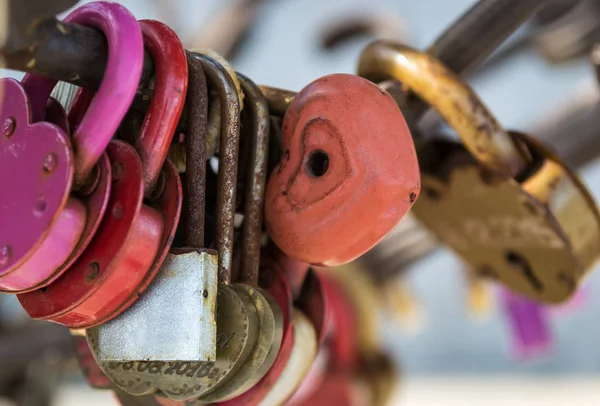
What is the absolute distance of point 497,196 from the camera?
0.39m

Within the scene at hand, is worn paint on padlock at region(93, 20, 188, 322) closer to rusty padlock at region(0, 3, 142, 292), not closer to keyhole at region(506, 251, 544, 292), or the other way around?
rusty padlock at region(0, 3, 142, 292)

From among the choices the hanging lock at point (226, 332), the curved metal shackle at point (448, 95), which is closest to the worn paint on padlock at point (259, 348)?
the hanging lock at point (226, 332)

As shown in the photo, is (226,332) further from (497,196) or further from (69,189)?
(497,196)

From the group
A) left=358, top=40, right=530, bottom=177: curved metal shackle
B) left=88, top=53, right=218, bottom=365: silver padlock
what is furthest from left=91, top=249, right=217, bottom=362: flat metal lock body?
left=358, top=40, right=530, bottom=177: curved metal shackle

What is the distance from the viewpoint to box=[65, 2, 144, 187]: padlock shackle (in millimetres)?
235

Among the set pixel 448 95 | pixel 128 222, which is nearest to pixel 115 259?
pixel 128 222

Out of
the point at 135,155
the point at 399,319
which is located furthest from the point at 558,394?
the point at 135,155

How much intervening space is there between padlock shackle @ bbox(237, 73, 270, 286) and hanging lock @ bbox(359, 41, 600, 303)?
3.8 inches

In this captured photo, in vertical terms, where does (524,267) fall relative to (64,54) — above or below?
below

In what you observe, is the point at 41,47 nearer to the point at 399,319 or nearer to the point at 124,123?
the point at 124,123

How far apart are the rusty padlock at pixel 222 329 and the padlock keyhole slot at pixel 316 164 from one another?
3 centimetres

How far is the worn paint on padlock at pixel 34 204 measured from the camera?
0.23 meters

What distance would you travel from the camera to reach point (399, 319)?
975mm

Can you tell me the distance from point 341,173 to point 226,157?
5 centimetres
